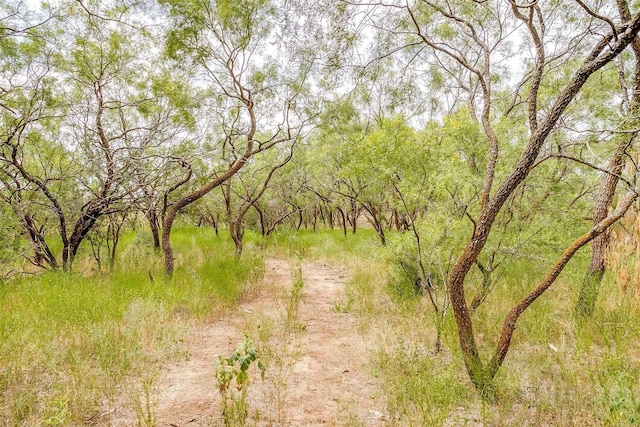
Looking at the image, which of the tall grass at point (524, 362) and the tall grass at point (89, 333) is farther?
the tall grass at point (89, 333)

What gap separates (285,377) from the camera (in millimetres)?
3557

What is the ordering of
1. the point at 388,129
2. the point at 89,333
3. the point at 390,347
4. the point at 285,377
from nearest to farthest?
the point at 285,377
the point at 89,333
the point at 390,347
the point at 388,129

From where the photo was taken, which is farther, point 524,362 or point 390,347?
point 390,347

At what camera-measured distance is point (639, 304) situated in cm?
447

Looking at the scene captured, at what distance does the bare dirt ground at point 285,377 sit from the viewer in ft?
9.50

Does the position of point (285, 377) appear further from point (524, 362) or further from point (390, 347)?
point (524, 362)

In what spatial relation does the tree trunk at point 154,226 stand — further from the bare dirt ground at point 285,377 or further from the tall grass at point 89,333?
the bare dirt ground at point 285,377

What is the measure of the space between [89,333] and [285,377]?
2537mm

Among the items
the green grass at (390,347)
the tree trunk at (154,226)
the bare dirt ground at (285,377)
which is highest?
the tree trunk at (154,226)

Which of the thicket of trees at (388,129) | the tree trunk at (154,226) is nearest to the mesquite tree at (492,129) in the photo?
the thicket of trees at (388,129)

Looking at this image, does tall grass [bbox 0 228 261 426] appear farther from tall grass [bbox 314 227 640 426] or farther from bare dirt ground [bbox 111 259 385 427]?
tall grass [bbox 314 227 640 426]

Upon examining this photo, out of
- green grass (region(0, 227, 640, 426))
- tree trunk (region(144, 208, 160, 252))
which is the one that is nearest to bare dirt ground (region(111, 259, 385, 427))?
green grass (region(0, 227, 640, 426))

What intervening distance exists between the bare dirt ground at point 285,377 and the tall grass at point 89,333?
328mm

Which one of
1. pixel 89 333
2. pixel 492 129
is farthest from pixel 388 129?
pixel 89 333
